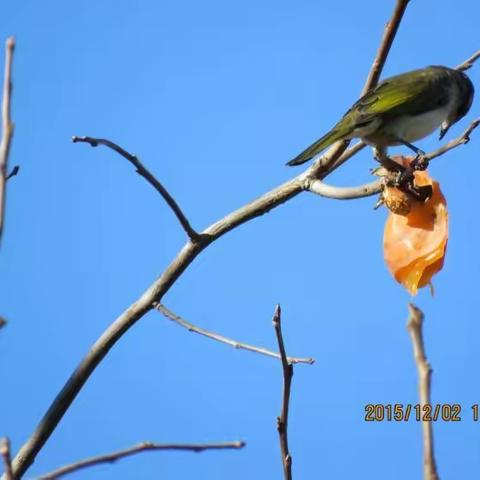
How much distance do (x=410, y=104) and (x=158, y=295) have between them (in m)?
3.08

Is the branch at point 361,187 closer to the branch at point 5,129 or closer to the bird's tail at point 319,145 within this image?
the bird's tail at point 319,145

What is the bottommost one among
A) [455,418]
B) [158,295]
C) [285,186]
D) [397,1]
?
[455,418]

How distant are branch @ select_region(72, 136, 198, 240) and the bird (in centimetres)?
140

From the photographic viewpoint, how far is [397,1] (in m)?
3.77

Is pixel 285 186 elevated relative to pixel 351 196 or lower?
elevated

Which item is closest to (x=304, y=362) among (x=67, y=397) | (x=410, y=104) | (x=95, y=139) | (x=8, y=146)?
(x=67, y=397)

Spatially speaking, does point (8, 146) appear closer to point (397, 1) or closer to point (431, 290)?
point (397, 1)

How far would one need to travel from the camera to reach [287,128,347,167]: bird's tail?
514 centimetres

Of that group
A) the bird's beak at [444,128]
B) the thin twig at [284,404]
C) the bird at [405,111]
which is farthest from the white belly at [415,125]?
the thin twig at [284,404]

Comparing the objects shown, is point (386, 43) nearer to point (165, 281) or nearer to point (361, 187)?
point (361, 187)

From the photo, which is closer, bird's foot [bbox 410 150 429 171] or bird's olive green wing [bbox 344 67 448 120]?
bird's foot [bbox 410 150 429 171]

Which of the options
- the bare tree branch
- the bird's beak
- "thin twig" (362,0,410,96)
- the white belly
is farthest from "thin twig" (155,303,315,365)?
the bird's beak

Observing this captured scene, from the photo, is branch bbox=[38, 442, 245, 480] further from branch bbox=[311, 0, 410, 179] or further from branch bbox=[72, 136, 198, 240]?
branch bbox=[311, 0, 410, 179]

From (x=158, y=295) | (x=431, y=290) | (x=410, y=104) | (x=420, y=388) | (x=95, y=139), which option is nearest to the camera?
(x=420, y=388)
